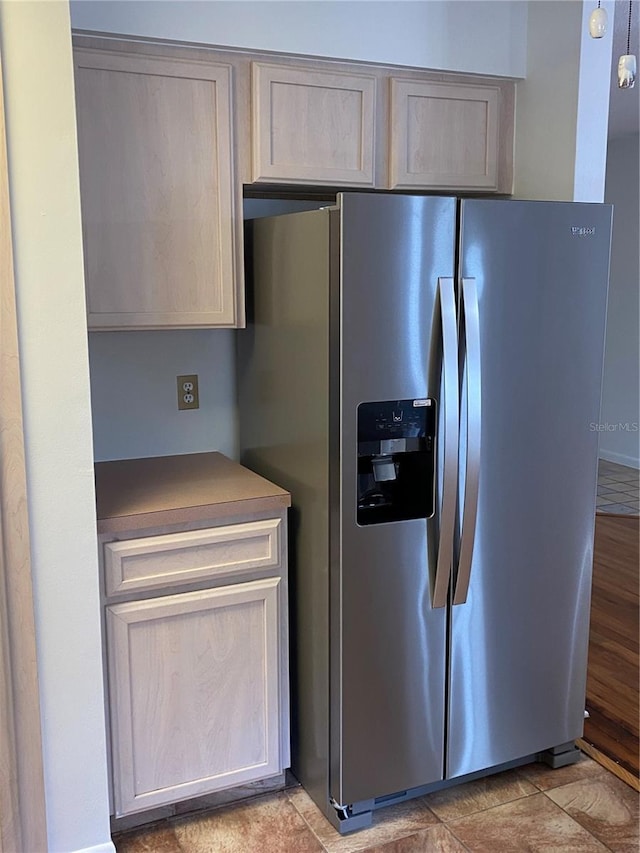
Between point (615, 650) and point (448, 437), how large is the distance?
A: 68.0 inches

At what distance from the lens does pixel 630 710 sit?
9.45 feet

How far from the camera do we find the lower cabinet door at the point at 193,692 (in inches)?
83.9

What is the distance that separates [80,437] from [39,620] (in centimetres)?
44

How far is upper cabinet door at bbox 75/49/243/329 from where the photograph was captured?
219cm

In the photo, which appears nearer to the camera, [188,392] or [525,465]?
[525,465]

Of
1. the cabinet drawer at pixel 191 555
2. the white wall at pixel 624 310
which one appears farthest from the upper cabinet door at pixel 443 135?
the white wall at pixel 624 310

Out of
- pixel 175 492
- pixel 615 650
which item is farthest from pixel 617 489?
pixel 175 492

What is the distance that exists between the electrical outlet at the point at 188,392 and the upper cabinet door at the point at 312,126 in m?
0.69

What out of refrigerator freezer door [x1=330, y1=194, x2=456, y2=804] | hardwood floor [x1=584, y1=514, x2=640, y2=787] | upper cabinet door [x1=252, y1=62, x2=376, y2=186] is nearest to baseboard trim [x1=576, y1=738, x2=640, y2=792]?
hardwood floor [x1=584, y1=514, x2=640, y2=787]

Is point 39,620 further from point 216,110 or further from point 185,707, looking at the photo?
point 216,110

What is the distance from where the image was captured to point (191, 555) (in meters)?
2.16

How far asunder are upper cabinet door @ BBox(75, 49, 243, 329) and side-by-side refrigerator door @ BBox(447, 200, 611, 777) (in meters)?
0.73

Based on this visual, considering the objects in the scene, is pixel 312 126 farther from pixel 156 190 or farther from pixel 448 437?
pixel 448 437

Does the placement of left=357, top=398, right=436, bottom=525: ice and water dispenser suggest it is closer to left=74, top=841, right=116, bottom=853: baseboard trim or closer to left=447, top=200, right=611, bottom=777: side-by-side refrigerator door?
left=447, top=200, right=611, bottom=777: side-by-side refrigerator door
